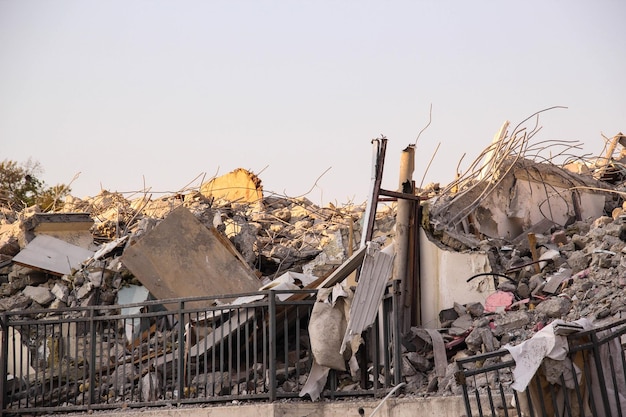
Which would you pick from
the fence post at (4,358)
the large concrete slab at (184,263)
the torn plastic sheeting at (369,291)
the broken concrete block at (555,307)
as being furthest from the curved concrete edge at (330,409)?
the large concrete slab at (184,263)

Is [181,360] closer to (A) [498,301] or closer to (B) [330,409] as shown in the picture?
(B) [330,409]

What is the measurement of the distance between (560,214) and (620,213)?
5.12 feet

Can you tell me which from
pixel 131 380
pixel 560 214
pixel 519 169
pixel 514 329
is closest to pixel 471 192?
pixel 519 169

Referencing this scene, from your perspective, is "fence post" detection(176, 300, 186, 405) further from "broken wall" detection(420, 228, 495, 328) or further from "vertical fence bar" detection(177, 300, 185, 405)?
"broken wall" detection(420, 228, 495, 328)

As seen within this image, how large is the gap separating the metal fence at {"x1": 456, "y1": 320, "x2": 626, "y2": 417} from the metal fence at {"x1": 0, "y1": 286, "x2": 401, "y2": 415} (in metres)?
2.01

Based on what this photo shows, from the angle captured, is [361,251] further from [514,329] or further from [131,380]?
[131,380]

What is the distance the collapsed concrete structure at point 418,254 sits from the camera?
33.6ft

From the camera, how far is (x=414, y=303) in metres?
11.4

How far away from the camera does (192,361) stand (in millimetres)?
10883

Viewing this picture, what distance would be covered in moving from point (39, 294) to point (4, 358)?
187cm

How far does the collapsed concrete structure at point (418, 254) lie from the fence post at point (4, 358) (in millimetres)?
156

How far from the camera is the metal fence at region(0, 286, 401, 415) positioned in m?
9.94

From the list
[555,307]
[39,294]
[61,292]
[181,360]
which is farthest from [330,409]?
[39,294]

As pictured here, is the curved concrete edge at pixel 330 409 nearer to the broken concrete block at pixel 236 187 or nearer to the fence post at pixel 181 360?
the fence post at pixel 181 360
